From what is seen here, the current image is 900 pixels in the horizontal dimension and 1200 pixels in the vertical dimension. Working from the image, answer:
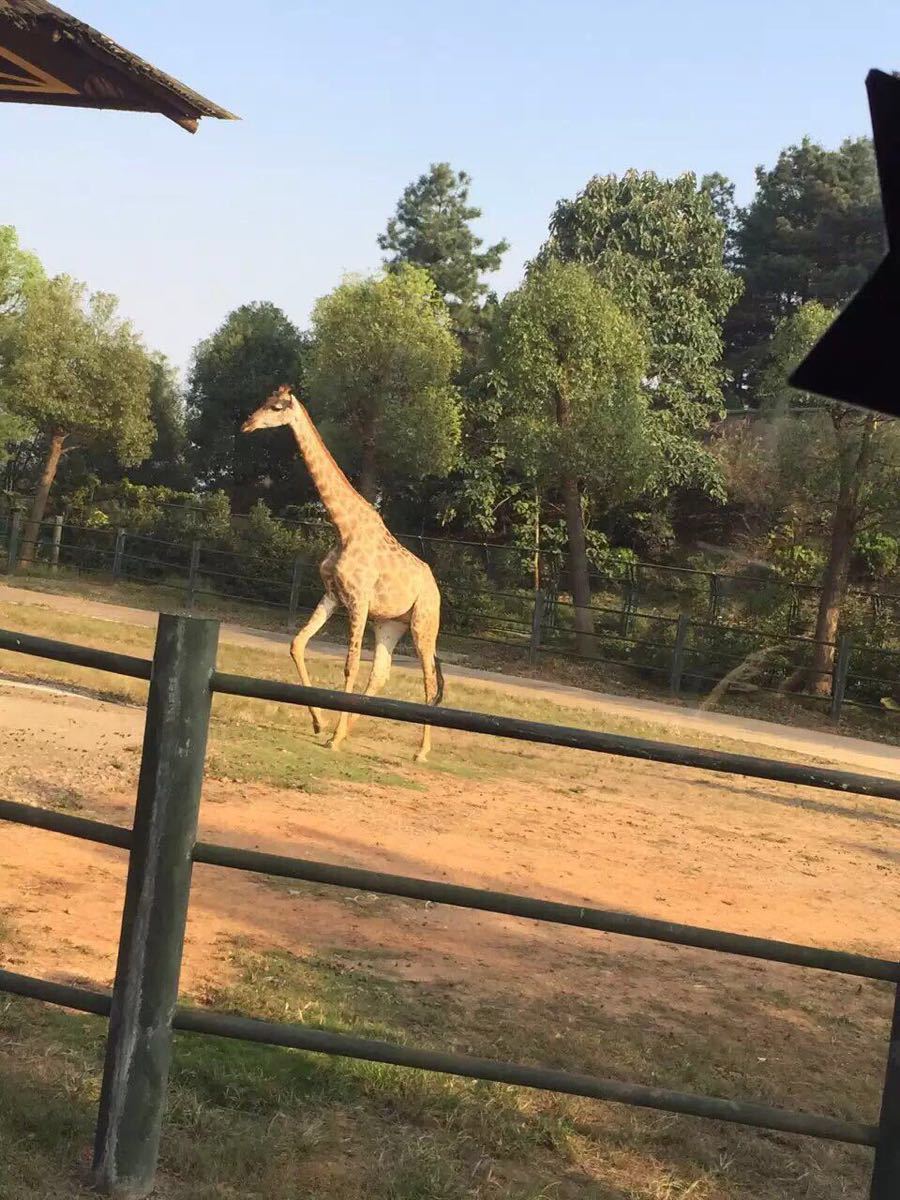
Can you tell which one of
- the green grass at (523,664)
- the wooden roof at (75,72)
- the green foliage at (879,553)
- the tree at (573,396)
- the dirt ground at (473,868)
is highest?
the tree at (573,396)

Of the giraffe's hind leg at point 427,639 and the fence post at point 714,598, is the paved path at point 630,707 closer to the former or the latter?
the fence post at point 714,598

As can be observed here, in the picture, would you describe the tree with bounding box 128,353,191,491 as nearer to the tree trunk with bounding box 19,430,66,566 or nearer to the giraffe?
the tree trunk with bounding box 19,430,66,566

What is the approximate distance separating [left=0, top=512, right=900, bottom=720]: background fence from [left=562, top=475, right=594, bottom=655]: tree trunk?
0.47ft

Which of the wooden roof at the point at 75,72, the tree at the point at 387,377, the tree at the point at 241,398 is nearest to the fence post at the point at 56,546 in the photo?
the tree at the point at 387,377

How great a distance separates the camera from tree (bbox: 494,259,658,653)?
69.7 ft

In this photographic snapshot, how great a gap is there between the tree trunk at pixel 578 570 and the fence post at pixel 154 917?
17831 millimetres

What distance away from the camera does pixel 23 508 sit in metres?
28.6

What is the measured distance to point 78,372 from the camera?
92.3 feet

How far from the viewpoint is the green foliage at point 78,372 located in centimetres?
2766

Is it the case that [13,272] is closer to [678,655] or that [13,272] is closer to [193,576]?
[193,576]

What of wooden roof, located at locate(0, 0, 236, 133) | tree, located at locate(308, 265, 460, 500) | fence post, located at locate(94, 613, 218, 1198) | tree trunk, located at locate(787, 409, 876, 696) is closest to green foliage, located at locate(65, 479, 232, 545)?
tree, located at locate(308, 265, 460, 500)

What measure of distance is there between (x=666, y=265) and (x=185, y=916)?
93.1 feet

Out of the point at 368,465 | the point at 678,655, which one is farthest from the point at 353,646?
the point at 368,465

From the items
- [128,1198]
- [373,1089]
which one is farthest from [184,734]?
[373,1089]
